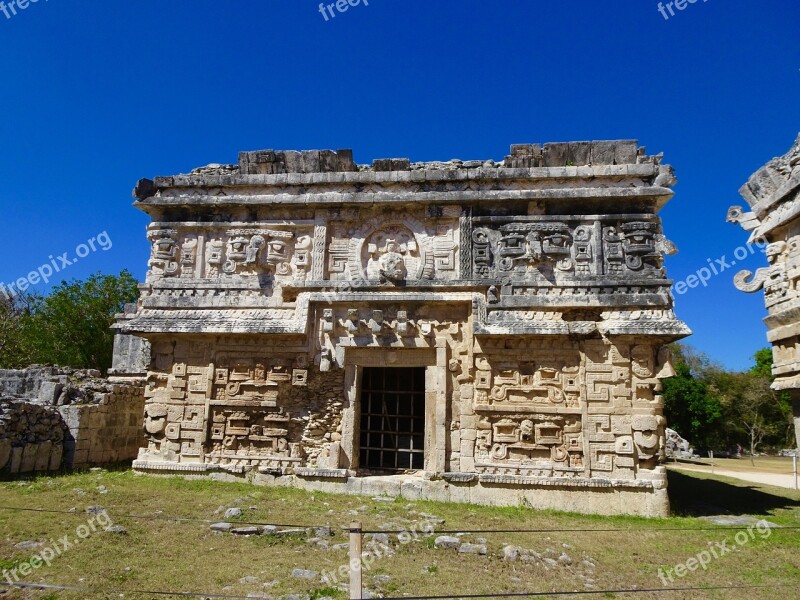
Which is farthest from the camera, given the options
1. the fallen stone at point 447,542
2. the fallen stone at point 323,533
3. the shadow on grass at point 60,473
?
the shadow on grass at point 60,473

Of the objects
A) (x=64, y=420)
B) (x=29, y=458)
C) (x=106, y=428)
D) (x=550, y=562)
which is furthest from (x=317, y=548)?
(x=106, y=428)

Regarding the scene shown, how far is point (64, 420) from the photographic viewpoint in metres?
10.6

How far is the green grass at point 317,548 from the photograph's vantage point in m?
5.14

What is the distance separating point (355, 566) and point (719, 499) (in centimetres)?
947

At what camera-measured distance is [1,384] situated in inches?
494

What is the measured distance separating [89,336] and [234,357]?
15.7 m

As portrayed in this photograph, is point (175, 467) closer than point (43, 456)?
Yes

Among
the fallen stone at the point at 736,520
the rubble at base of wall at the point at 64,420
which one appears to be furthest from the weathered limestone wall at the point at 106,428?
the fallen stone at the point at 736,520

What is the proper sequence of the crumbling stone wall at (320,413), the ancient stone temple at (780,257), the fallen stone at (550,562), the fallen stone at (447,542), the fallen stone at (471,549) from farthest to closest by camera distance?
1. the crumbling stone wall at (320,413)
2. the fallen stone at (447,542)
3. the fallen stone at (471,549)
4. the fallen stone at (550,562)
5. the ancient stone temple at (780,257)

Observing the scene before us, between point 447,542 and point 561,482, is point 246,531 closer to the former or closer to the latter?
point 447,542

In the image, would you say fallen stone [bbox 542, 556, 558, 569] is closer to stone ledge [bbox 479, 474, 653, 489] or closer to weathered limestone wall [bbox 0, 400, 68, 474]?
stone ledge [bbox 479, 474, 653, 489]

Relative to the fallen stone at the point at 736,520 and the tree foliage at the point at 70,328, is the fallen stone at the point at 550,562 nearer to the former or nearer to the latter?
the fallen stone at the point at 736,520

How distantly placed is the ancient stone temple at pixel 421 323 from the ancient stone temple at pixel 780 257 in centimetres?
336

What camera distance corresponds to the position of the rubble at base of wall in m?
9.57
